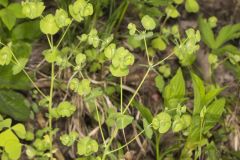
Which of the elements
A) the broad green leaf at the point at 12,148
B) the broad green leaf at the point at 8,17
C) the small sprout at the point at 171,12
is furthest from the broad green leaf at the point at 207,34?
the broad green leaf at the point at 12,148

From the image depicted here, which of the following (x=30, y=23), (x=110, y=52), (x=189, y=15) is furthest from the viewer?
(x=189, y=15)

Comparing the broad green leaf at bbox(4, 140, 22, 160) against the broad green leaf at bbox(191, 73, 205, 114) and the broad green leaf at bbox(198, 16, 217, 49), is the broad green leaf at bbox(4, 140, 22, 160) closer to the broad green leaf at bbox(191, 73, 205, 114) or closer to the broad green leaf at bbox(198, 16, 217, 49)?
the broad green leaf at bbox(191, 73, 205, 114)

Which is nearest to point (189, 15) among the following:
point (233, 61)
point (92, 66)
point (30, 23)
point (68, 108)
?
point (233, 61)

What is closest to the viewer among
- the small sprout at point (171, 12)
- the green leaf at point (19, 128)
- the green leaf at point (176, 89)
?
the green leaf at point (19, 128)

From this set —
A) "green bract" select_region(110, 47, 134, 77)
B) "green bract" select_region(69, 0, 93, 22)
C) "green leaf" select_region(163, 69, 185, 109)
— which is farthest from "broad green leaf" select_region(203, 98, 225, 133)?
"green bract" select_region(69, 0, 93, 22)

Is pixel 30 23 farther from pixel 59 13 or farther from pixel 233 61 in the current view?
pixel 233 61

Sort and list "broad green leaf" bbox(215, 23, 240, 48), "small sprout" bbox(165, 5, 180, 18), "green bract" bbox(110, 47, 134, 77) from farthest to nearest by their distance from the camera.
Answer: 1. "small sprout" bbox(165, 5, 180, 18)
2. "broad green leaf" bbox(215, 23, 240, 48)
3. "green bract" bbox(110, 47, 134, 77)

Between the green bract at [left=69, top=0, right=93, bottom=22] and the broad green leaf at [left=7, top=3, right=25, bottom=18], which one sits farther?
the broad green leaf at [left=7, top=3, right=25, bottom=18]

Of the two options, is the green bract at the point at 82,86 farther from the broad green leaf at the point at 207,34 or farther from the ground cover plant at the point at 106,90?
the broad green leaf at the point at 207,34

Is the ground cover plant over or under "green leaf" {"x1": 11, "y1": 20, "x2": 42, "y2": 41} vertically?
under
